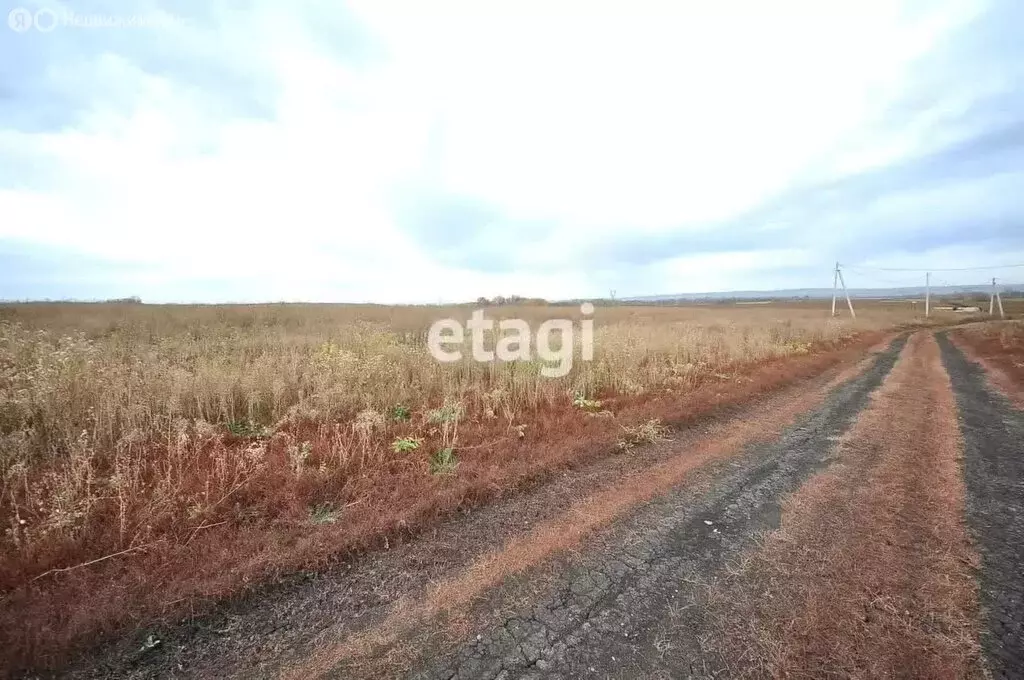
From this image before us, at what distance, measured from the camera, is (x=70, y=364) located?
657 centimetres

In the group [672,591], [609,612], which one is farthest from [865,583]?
[609,612]

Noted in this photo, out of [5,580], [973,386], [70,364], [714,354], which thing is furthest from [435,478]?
[973,386]

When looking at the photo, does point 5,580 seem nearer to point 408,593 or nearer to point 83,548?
point 83,548

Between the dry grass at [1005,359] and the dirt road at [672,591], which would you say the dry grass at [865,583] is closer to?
the dirt road at [672,591]

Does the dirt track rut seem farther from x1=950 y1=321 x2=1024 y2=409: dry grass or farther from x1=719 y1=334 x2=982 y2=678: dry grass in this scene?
x1=950 y1=321 x2=1024 y2=409: dry grass

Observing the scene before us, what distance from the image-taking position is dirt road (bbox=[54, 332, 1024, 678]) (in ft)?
8.85

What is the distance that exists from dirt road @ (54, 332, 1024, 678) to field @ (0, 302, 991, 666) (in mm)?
401

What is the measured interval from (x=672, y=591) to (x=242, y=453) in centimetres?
494

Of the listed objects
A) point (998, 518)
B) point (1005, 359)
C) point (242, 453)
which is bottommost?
point (998, 518)

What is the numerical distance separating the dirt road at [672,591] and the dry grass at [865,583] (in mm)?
16

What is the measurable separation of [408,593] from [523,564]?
0.95 metres

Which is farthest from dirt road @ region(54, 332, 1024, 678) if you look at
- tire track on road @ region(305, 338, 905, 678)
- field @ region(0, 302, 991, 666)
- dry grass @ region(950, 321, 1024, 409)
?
dry grass @ region(950, 321, 1024, 409)

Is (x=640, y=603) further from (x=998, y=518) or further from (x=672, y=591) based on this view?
(x=998, y=518)

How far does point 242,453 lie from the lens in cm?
530
